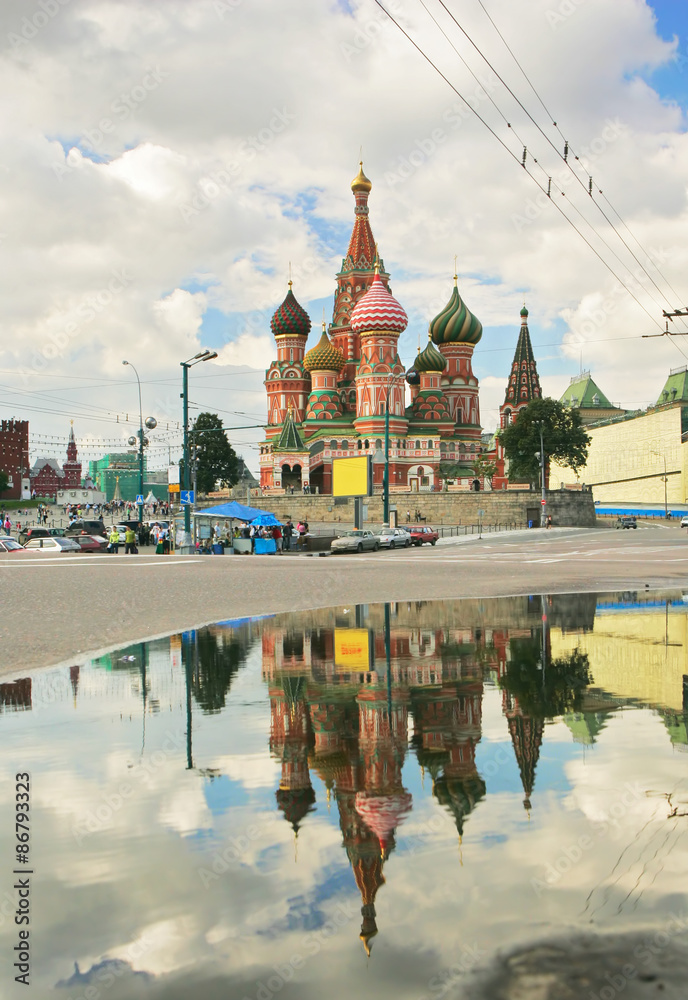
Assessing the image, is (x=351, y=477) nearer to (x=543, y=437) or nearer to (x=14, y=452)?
(x=543, y=437)

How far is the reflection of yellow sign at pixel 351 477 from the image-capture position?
61250 millimetres

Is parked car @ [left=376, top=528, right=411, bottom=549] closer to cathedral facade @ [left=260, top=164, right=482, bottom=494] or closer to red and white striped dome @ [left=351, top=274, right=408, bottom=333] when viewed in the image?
cathedral facade @ [left=260, top=164, right=482, bottom=494]

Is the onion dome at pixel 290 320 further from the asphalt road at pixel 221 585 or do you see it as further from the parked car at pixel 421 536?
the asphalt road at pixel 221 585

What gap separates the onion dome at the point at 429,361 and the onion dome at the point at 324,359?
318 inches

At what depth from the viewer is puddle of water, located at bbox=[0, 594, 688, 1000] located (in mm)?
3668

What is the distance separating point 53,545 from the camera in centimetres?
4038

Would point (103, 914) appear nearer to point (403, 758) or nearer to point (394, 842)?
point (394, 842)

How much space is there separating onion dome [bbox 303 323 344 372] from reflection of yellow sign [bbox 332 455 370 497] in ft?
105

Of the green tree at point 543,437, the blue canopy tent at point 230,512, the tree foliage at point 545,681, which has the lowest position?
the tree foliage at point 545,681

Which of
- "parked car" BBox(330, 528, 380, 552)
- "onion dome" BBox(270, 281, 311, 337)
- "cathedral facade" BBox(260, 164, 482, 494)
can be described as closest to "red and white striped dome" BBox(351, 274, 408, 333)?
"cathedral facade" BBox(260, 164, 482, 494)

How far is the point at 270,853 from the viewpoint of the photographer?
179 inches

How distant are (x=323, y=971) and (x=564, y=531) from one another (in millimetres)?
64302

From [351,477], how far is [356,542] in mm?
20768

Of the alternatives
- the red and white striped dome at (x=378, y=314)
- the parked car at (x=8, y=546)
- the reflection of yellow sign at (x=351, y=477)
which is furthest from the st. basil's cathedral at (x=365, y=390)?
the parked car at (x=8, y=546)
